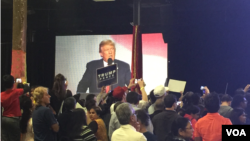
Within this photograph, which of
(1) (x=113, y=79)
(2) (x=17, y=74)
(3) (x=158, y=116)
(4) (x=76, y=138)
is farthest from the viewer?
(1) (x=113, y=79)

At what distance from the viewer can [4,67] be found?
8.69 meters

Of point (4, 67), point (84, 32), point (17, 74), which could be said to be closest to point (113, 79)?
point (17, 74)

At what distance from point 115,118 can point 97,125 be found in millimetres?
186

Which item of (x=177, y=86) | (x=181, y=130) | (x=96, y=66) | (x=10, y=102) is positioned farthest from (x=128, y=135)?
(x=96, y=66)

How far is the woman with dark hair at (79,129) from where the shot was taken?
2.61 metres

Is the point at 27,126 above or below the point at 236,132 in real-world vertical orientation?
below

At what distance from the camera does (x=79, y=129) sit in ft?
8.64

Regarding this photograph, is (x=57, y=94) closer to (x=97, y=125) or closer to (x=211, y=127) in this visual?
(x=97, y=125)

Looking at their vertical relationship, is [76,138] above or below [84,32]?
below

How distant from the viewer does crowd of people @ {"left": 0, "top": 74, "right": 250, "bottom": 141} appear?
2.55m

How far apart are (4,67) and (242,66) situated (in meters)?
6.08

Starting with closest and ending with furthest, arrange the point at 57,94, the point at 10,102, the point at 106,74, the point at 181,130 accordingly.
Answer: the point at 181,130, the point at 57,94, the point at 10,102, the point at 106,74

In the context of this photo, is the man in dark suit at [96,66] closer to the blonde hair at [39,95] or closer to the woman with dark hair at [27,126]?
the woman with dark hair at [27,126]

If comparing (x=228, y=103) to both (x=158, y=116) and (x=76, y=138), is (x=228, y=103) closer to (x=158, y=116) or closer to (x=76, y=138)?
(x=158, y=116)
